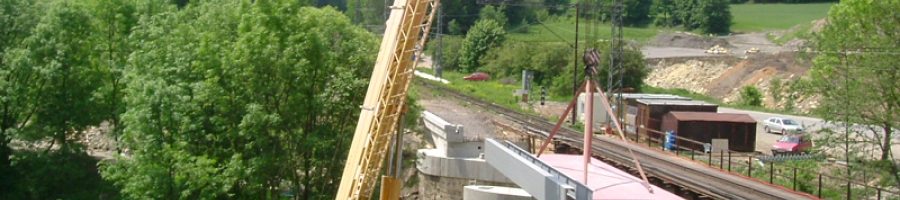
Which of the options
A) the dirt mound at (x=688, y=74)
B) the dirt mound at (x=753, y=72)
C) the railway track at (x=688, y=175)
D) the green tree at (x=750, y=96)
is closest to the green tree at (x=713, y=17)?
the dirt mound at (x=688, y=74)

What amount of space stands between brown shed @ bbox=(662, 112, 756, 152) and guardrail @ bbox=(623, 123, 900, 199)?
0.42m

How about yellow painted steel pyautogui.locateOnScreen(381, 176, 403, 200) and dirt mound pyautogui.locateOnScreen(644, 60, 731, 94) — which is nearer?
yellow painted steel pyautogui.locateOnScreen(381, 176, 403, 200)

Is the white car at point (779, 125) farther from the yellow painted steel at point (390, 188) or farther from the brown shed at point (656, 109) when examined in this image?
the yellow painted steel at point (390, 188)

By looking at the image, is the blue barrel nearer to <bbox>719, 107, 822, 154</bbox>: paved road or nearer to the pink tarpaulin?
<bbox>719, 107, 822, 154</bbox>: paved road

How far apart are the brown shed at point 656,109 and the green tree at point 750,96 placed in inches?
842

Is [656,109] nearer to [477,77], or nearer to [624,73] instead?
[624,73]

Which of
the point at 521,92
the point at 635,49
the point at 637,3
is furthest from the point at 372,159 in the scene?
the point at 637,3

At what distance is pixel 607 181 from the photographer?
57.6 ft

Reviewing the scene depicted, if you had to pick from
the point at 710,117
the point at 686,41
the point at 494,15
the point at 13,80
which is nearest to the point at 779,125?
the point at 710,117

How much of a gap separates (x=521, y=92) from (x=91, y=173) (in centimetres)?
2612

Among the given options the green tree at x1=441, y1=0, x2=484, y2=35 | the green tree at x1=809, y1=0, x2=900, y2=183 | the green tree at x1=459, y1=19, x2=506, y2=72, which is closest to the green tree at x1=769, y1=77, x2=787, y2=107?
the green tree at x1=459, y1=19, x2=506, y2=72

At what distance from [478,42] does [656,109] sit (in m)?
35.9

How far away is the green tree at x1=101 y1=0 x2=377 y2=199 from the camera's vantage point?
23453 mm

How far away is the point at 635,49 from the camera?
61594mm
